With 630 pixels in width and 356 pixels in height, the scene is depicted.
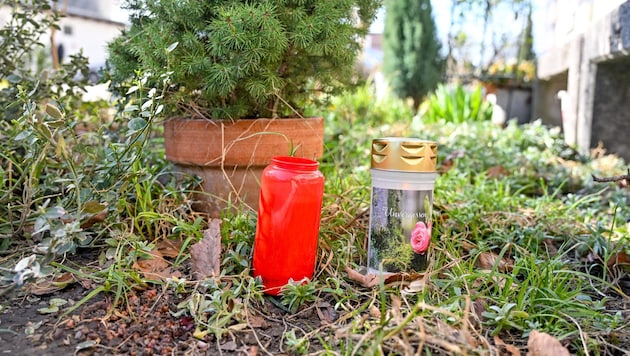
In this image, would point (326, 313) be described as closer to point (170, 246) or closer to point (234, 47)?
point (170, 246)

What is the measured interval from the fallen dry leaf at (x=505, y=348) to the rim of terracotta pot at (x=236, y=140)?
86 cm

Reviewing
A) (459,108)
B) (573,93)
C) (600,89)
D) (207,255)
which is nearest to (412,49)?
(459,108)

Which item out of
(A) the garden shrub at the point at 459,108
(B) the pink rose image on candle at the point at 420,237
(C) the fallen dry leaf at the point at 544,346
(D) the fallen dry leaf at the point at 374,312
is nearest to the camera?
(C) the fallen dry leaf at the point at 544,346

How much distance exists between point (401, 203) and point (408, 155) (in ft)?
0.41

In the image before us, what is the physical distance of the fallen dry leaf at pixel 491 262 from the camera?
1.59 m

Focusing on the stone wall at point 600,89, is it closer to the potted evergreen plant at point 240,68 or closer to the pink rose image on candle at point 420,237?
the potted evergreen plant at point 240,68

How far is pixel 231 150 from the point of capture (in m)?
1.76

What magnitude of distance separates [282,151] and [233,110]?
202 millimetres

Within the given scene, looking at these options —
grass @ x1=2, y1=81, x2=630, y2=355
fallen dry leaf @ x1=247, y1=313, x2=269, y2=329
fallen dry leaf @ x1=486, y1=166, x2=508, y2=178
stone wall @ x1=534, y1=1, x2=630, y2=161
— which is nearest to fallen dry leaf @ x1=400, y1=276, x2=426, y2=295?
grass @ x1=2, y1=81, x2=630, y2=355

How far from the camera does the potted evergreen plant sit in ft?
5.15

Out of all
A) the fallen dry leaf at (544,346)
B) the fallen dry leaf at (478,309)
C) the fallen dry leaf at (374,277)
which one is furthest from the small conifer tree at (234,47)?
the fallen dry leaf at (544,346)

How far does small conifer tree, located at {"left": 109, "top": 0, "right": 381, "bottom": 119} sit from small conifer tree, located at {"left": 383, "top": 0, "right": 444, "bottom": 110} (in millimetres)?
5194

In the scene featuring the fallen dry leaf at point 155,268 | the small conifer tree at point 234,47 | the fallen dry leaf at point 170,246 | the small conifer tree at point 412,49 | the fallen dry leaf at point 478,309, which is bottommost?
the fallen dry leaf at point 478,309

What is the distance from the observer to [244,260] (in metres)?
1.47
